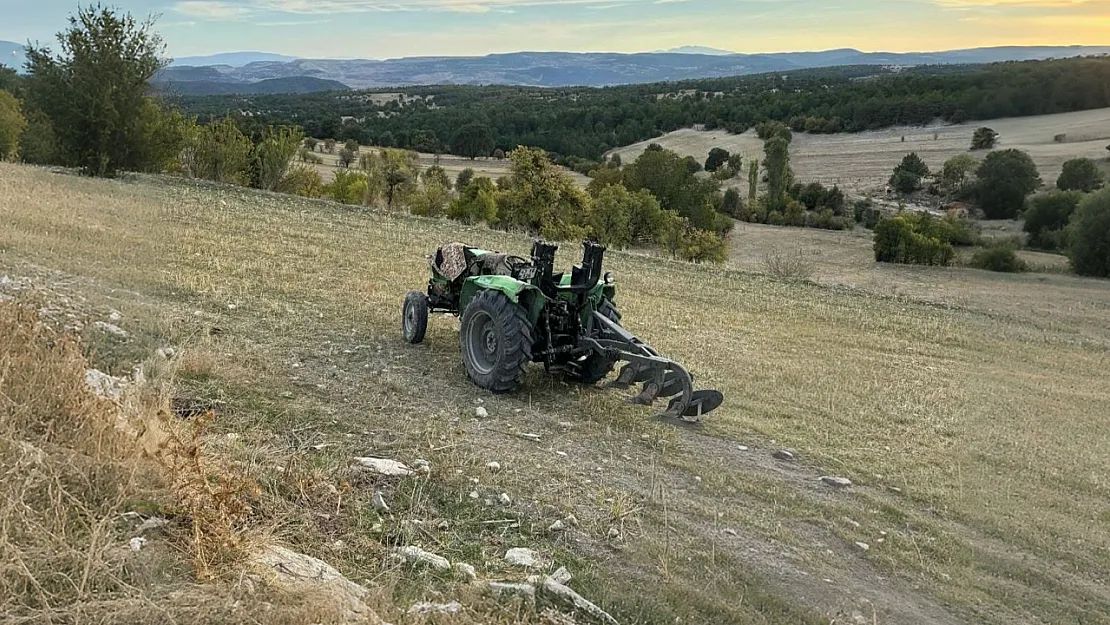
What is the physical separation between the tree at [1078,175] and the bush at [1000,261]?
2052 cm

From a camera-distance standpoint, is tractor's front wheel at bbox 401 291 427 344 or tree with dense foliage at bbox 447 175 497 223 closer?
tractor's front wheel at bbox 401 291 427 344

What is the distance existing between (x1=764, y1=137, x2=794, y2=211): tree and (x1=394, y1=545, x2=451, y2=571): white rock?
6655cm

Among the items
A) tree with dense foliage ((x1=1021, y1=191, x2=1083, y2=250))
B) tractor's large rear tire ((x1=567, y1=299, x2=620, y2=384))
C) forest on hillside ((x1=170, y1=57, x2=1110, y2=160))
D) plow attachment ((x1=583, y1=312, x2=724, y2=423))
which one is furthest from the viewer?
forest on hillside ((x1=170, y1=57, x2=1110, y2=160))

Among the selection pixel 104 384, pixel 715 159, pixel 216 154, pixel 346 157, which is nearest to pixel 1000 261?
pixel 216 154

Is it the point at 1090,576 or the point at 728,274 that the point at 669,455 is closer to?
the point at 1090,576

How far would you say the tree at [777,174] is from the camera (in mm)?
68000

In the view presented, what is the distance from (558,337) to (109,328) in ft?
14.8

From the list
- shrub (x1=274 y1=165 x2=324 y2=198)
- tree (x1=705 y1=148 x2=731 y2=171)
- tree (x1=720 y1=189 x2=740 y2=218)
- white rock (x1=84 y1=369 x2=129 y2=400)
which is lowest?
tree (x1=720 y1=189 x2=740 y2=218)

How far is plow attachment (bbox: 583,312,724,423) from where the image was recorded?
7.62m

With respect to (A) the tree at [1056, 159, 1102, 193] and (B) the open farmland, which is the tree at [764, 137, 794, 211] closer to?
(B) the open farmland

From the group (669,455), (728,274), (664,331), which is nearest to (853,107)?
(728,274)

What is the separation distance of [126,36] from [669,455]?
25.8m

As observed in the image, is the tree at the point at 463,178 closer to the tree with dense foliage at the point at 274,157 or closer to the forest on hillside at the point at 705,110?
the forest on hillside at the point at 705,110

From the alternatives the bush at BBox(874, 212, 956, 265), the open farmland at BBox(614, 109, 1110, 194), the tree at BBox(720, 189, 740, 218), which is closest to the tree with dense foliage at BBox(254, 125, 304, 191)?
the bush at BBox(874, 212, 956, 265)
